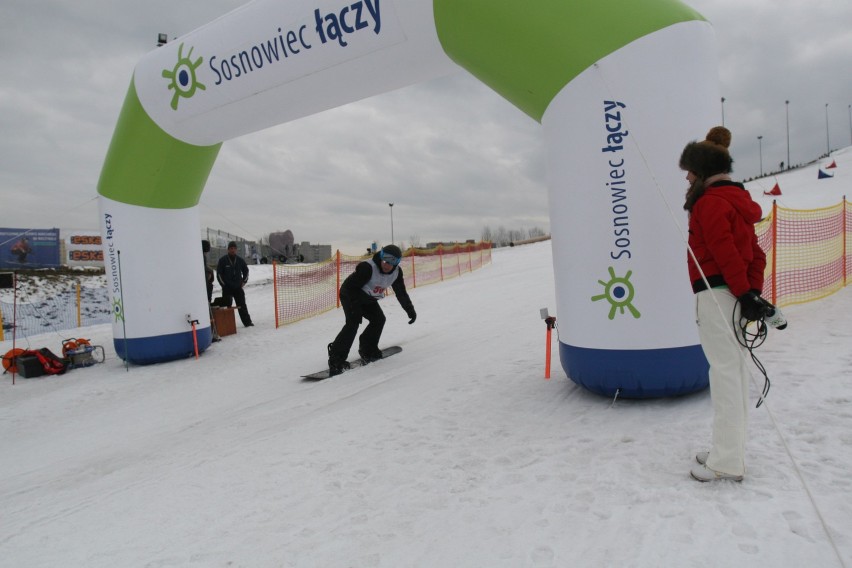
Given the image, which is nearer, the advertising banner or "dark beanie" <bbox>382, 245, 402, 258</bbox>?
"dark beanie" <bbox>382, 245, 402, 258</bbox>

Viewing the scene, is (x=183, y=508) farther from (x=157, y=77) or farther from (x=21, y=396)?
(x=157, y=77)

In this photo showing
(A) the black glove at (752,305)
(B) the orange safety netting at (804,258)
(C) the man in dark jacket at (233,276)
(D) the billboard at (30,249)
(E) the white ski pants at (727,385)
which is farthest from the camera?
(D) the billboard at (30,249)

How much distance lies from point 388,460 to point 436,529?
0.91 metres

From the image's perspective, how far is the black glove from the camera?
91.4 inches

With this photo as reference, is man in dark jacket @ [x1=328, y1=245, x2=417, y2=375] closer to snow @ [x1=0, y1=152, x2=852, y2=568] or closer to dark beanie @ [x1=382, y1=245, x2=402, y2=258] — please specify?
dark beanie @ [x1=382, y1=245, x2=402, y2=258]

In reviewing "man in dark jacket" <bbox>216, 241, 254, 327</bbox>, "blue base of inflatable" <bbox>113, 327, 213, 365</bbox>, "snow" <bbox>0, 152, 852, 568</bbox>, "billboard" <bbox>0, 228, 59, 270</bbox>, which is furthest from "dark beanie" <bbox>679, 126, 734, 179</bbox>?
"billboard" <bbox>0, 228, 59, 270</bbox>

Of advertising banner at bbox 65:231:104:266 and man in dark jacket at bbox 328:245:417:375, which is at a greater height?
advertising banner at bbox 65:231:104:266

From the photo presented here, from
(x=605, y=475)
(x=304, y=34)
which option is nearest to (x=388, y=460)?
(x=605, y=475)

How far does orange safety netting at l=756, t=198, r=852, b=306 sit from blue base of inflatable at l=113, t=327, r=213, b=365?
8.37 metres

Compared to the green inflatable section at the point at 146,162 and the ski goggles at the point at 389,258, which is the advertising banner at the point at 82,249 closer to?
the green inflatable section at the point at 146,162

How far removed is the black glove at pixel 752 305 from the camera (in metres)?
2.32

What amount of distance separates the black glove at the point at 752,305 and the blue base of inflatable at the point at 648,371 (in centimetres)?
115

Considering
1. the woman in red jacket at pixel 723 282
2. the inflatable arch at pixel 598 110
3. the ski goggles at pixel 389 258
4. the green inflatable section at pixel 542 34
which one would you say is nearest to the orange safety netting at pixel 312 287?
the ski goggles at pixel 389 258

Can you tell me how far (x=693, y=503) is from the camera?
2.36 m
